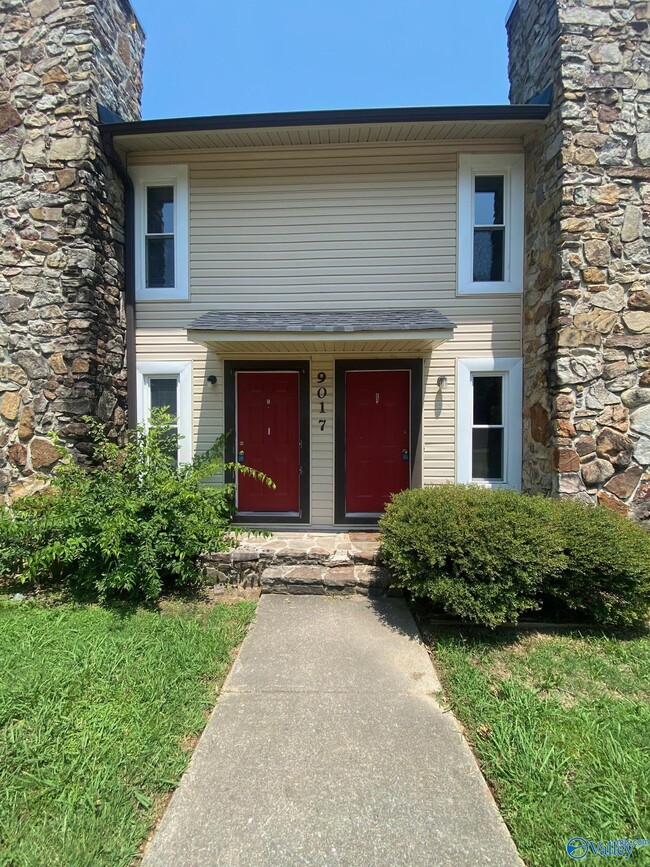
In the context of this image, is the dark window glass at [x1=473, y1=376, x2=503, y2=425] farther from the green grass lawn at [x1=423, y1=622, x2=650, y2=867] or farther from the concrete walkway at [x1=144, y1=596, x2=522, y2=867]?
the concrete walkway at [x1=144, y1=596, x2=522, y2=867]

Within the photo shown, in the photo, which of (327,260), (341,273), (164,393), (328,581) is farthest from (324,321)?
(328,581)

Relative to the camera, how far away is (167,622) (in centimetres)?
346

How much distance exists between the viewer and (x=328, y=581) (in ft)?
13.4

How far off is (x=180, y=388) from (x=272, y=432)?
1.46 m

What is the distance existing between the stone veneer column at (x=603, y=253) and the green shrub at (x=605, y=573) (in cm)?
110

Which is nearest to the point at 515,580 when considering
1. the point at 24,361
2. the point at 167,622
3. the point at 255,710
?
the point at 255,710

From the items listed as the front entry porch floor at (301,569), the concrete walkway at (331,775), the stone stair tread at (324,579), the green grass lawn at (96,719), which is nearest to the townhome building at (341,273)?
the front entry porch floor at (301,569)

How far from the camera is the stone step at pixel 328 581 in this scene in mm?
4051

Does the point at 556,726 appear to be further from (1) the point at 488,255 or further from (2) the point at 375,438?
(1) the point at 488,255

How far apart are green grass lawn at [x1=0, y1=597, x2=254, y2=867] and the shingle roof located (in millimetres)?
3135

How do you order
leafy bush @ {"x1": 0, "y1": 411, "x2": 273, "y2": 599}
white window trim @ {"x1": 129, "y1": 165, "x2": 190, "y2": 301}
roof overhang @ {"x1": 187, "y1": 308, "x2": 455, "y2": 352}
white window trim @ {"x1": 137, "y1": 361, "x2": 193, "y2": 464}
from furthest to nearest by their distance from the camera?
white window trim @ {"x1": 137, "y1": 361, "x2": 193, "y2": 464} → white window trim @ {"x1": 129, "y1": 165, "x2": 190, "y2": 301} → roof overhang @ {"x1": 187, "y1": 308, "x2": 455, "y2": 352} → leafy bush @ {"x1": 0, "y1": 411, "x2": 273, "y2": 599}

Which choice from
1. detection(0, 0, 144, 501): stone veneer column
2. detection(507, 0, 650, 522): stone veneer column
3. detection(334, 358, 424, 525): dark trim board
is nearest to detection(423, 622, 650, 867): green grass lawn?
detection(507, 0, 650, 522): stone veneer column

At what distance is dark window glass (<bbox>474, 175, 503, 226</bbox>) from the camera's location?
5465 millimetres

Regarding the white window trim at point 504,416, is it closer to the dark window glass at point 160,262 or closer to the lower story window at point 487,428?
the lower story window at point 487,428
